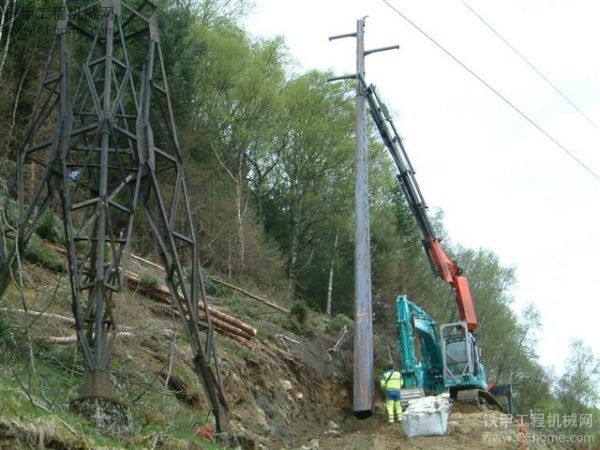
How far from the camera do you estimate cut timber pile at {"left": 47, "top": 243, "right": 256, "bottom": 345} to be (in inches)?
647

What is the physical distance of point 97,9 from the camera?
21.4 m

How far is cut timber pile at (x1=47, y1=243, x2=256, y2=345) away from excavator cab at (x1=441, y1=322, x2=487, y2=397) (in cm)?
518

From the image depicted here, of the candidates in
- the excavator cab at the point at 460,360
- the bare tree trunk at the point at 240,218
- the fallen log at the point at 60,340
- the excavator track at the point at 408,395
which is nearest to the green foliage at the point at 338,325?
the excavator cab at the point at 460,360

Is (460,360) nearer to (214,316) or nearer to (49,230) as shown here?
(214,316)

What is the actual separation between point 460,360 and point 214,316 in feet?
21.1

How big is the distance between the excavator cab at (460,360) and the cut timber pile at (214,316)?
5.18 m

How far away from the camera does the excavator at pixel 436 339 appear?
65.5 ft

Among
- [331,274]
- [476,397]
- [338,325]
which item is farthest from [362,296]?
[331,274]

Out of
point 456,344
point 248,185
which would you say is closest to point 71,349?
point 456,344

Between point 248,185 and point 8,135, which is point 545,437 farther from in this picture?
point 248,185

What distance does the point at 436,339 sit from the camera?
2191cm

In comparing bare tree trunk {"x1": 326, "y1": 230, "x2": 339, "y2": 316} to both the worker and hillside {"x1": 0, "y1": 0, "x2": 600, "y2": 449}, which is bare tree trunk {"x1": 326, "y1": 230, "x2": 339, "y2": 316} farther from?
the worker

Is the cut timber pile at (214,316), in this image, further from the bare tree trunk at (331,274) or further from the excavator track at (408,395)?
the bare tree trunk at (331,274)

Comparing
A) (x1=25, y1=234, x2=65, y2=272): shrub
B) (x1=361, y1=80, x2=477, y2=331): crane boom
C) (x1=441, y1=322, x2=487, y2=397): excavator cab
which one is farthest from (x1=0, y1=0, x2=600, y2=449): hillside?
(x1=361, y1=80, x2=477, y2=331): crane boom
